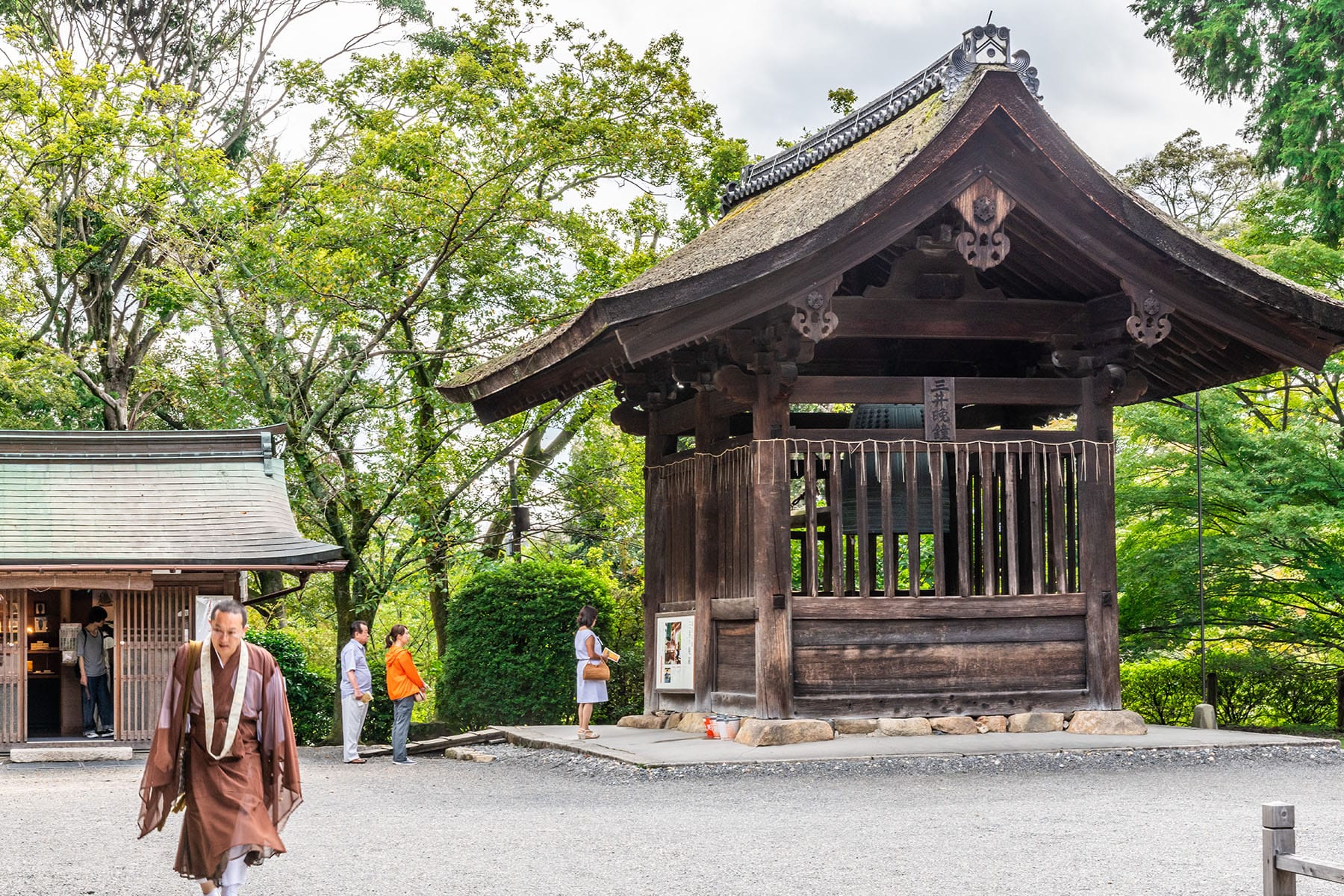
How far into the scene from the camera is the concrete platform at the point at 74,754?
16.6 metres

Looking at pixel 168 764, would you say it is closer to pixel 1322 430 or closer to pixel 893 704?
pixel 893 704

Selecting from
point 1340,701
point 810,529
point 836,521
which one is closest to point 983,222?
point 836,521

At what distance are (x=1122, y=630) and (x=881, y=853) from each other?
36.7 ft

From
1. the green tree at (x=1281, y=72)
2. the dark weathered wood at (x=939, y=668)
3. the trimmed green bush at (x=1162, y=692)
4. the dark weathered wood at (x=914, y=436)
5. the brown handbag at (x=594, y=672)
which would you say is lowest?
the trimmed green bush at (x=1162, y=692)

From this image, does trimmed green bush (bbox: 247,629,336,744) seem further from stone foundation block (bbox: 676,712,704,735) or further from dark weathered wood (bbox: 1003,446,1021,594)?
dark weathered wood (bbox: 1003,446,1021,594)

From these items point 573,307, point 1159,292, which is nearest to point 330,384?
point 573,307

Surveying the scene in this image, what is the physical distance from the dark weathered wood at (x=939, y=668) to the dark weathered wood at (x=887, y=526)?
0.55 metres

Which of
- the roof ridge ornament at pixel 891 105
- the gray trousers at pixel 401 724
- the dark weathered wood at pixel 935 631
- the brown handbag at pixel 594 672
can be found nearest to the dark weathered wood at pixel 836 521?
the dark weathered wood at pixel 935 631

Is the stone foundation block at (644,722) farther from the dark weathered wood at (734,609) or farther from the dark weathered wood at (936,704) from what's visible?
the dark weathered wood at (936,704)

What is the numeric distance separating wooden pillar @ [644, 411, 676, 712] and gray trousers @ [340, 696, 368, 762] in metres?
3.25

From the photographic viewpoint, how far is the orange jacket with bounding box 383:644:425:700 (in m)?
14.1

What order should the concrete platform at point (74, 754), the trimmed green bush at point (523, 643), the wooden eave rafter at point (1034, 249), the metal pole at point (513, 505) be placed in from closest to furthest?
the wooden eave rafter at point (1034, 249)
the concrete platform at point (74, 754)
the trimmed green bush at point (523, 643)
the metal pole at point (513, 505)

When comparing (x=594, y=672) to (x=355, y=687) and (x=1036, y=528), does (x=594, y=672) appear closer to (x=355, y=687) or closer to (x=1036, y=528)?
(x=355, y=687)

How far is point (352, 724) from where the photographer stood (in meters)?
14.7
